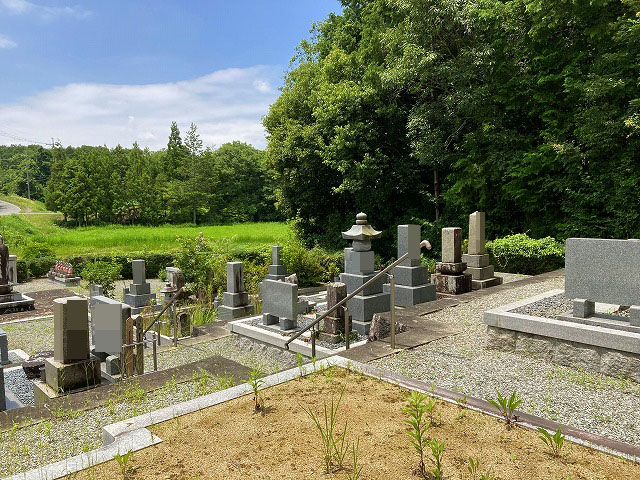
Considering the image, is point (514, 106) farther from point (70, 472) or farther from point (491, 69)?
point (70, 472)

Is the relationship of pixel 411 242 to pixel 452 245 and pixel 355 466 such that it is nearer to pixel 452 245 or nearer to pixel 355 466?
pixel 452 245

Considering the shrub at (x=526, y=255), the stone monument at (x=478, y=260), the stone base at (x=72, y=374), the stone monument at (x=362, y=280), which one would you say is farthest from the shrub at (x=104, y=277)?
the shrub at (x=526, y=255)

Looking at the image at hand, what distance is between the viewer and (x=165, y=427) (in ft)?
13.4

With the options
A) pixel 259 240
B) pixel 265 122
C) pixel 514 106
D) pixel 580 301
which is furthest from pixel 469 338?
pixel 259 240

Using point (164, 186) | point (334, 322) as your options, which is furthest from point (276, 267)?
point (164, 186)

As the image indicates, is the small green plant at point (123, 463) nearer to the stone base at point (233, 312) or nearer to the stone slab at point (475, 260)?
the stone base at point (233, 312)

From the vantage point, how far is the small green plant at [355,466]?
318 centimetres

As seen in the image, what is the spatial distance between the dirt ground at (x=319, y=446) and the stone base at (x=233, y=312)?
296 inches

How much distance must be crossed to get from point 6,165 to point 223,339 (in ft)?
306

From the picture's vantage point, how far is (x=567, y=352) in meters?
5.79

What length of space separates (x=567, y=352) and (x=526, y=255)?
9105 millimetres

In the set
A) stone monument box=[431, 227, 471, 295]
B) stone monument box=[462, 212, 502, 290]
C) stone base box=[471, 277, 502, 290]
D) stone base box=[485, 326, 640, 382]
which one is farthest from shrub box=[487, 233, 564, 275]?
stone base box=[485, 326, 640, 382]

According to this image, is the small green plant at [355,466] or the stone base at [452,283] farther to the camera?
the stone base at [452,283]

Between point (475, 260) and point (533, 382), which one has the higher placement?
point (475, 260)
